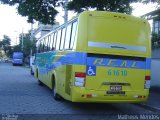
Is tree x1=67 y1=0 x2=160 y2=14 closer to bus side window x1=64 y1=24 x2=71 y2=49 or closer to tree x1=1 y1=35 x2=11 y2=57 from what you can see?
bus side window x1=64 y1=24 x2=71 y2=49

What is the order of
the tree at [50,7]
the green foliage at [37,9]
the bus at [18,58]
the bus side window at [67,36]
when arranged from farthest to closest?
the bus at [18,58] < the green foliage at [37,9] < the tree at [50,7] < the bus side window at [67,36]

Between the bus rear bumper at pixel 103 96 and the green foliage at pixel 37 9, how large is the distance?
11.3 m

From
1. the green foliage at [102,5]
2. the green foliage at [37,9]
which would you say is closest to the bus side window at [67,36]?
the green foliage at [102,5]

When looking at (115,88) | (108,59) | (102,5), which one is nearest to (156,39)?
(102,5)

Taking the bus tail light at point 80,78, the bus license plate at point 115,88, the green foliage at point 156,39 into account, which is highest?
the green foliage at point 156,39

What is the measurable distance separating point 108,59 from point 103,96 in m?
1.16

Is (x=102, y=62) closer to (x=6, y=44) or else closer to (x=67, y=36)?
(x=67, y=36)

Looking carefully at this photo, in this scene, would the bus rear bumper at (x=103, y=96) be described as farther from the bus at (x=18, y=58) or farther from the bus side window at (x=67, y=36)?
the bus at (x=18, y=58)

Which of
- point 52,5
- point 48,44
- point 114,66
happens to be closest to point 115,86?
point 114,66

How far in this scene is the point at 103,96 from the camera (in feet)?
37.8

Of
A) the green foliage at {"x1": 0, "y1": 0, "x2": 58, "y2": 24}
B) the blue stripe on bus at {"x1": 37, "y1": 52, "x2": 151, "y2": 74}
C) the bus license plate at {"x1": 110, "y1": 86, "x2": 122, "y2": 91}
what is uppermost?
the green foliage at {"x1": 0, "y1": 0, "x2": 58, "y2": 24}

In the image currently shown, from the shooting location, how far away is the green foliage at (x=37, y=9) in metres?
21.7

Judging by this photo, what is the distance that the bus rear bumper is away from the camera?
448 inches

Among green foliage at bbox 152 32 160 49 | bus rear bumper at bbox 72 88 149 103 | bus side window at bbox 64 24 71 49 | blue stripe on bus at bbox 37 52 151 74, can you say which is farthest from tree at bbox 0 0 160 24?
bus rear bumper at bbox 72 88 149 103
